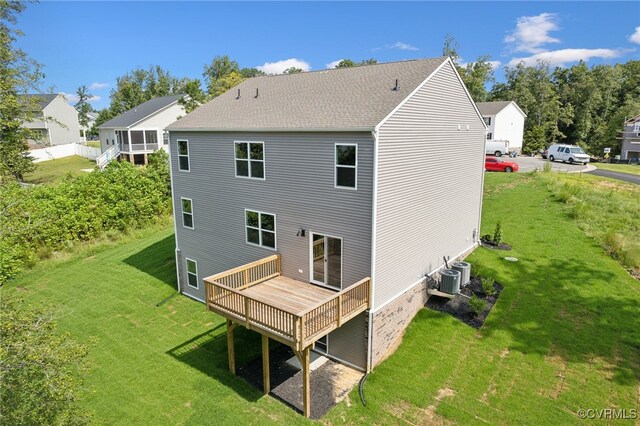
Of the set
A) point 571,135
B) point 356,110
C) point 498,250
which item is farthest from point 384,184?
point 571,135

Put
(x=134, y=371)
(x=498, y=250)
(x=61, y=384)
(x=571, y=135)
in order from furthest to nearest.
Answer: (x=571, y=135), (x=498, y=250), (x=134, y=371), (x=61, y=384)

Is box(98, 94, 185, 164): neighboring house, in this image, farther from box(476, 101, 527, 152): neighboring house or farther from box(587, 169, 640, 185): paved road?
box(587, 169, 640, 185): paved road

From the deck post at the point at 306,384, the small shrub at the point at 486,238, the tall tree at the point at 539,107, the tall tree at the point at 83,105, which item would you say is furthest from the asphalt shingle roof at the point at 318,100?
the tall tree at the point at 83,105

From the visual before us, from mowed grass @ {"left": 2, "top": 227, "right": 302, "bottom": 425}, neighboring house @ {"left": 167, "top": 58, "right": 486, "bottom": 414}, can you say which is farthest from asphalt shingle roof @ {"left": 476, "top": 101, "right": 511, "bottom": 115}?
mowed grass @ {"left": 2, "top": 227, "right": 302, "bottom": 425}

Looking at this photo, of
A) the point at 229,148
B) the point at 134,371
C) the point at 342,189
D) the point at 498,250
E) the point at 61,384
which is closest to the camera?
the point at 61,384

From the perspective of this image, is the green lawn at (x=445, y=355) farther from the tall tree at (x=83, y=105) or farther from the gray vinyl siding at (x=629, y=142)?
the tall tree at (x=83, y=105)

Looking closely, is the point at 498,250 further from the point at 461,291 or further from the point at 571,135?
the point at 571,135

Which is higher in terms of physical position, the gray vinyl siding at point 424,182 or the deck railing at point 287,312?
the gray vinyl siding at point 424,182

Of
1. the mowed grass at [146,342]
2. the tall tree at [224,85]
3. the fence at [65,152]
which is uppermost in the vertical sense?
the tall tree at [224,85]
